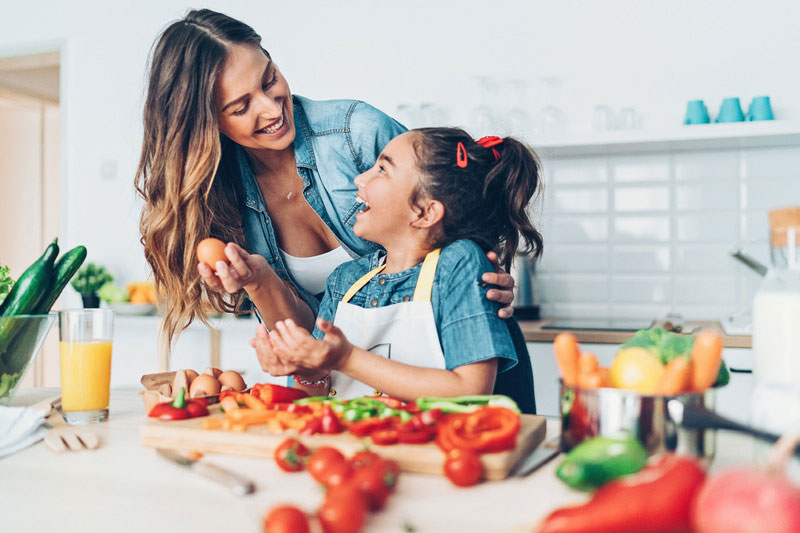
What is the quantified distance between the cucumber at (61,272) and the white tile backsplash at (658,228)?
2094 millimetres

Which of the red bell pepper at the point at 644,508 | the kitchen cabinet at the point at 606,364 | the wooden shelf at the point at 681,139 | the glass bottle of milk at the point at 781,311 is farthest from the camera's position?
the wooden shelf at the point at 681,139

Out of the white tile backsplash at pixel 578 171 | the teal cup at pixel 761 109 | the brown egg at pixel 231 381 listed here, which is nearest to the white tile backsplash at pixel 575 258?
the white tile backsplash at pixel 578 171

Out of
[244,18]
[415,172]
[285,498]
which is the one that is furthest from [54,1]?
[285,498]

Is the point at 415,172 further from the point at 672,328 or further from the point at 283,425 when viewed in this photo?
the point at 672,328

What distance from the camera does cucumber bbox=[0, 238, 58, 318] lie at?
Answer: 125 centimetres

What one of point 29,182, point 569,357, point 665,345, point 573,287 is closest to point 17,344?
point 569,357

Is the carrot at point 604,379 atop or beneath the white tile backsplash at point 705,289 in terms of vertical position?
beneath

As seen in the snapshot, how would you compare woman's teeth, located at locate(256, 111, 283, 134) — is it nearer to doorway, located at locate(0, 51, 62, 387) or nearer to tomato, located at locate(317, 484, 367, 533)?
tomato, located at locate(317, 484, 367, 533)

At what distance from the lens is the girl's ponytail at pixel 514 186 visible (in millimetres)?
1535

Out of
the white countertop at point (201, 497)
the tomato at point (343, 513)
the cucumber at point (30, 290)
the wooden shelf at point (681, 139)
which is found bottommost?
the white countertop at point (201, 497)

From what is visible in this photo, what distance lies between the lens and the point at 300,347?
109 cm

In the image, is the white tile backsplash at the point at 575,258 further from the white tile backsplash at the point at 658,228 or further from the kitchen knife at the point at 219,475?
the kitchen knife at the point at 219,475

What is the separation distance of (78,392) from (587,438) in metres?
0.82

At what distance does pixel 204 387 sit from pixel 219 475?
0.41 m
